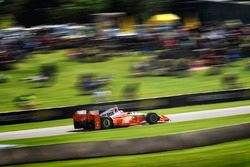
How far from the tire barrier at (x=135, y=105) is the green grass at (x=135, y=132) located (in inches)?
103

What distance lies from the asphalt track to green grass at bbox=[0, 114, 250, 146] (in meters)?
0.66

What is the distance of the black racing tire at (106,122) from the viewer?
15455mm

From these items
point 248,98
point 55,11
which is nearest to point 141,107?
point 248,98

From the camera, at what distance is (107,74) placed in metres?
26.8

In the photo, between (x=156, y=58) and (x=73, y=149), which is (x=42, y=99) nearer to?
(x=156, y=58)

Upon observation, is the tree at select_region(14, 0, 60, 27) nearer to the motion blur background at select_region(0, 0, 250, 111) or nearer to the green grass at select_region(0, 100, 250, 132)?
the motion blur background at select_region(0, 0, 250, 111)

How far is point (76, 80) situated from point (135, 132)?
37.4ft

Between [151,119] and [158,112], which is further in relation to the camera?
[158,112]

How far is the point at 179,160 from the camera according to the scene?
1005cm

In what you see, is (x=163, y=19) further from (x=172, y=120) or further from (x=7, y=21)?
(x=172, y=120)

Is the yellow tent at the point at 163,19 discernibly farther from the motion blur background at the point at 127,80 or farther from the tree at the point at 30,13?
the tree at the point at 30,13

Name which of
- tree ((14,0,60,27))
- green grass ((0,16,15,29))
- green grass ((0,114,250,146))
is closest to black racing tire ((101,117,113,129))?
green grass ((0,114,250,146))

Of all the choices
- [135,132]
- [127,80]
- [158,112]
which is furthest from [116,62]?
[135,132]

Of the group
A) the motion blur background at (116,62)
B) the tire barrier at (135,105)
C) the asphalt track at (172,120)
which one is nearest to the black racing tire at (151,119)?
the asphalt track at (172,120)
